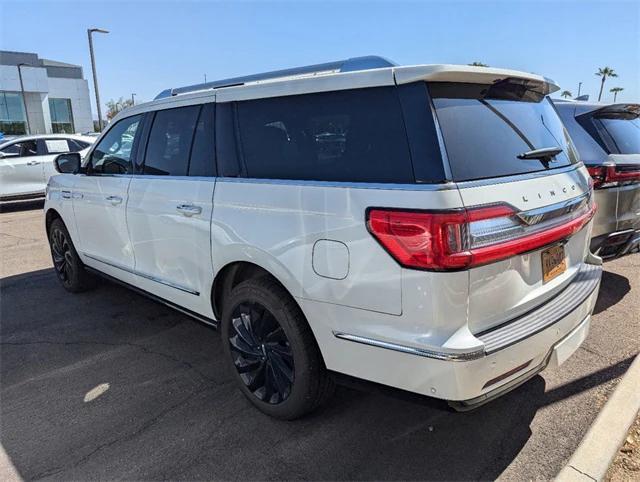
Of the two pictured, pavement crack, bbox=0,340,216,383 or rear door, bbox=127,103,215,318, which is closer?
rear door, bbox=127,103,215,318

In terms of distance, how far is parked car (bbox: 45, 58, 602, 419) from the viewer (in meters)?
2.00

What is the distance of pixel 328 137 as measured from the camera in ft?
8.03

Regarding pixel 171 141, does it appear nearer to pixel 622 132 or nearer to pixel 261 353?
pixel 261 353

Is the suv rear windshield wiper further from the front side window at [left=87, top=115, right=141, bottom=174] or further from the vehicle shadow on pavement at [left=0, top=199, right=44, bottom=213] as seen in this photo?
the vehicle shadow on pavement at [left=0, top=199, right=44, bottom=213]

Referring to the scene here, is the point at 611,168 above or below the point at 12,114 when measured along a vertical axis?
below

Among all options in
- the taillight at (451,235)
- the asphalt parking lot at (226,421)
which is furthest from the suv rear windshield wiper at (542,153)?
the asphalt parking lot at (226,421)

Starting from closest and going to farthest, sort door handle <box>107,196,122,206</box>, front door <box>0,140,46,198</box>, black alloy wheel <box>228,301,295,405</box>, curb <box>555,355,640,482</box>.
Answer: curb <box>555,355,640,482</box>
black alloy wheel <box>228,301,295,405</box>
door handle <box>107,196,122,206</box>
front door <box>0,140,46,198</box>

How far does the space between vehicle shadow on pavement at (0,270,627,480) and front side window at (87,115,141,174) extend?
4.96 ft

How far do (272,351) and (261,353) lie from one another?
0.11 meters

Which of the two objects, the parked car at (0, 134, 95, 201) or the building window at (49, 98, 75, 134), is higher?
the building window at (49, 98, 75, 134)

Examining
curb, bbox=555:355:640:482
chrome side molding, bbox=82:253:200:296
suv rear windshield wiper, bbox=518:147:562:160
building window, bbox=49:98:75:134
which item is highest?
building window, bbox=49:98:75:134

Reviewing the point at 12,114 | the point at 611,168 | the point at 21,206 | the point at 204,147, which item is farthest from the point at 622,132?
the point at 12,114

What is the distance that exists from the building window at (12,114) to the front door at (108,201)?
4688 centimetres

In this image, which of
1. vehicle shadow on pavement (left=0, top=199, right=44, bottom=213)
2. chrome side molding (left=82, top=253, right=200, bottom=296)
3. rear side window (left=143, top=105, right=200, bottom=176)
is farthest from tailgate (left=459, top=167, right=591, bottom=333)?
vehicle shadow on pavement (left=0, top=199, right=44, bottom=213)
